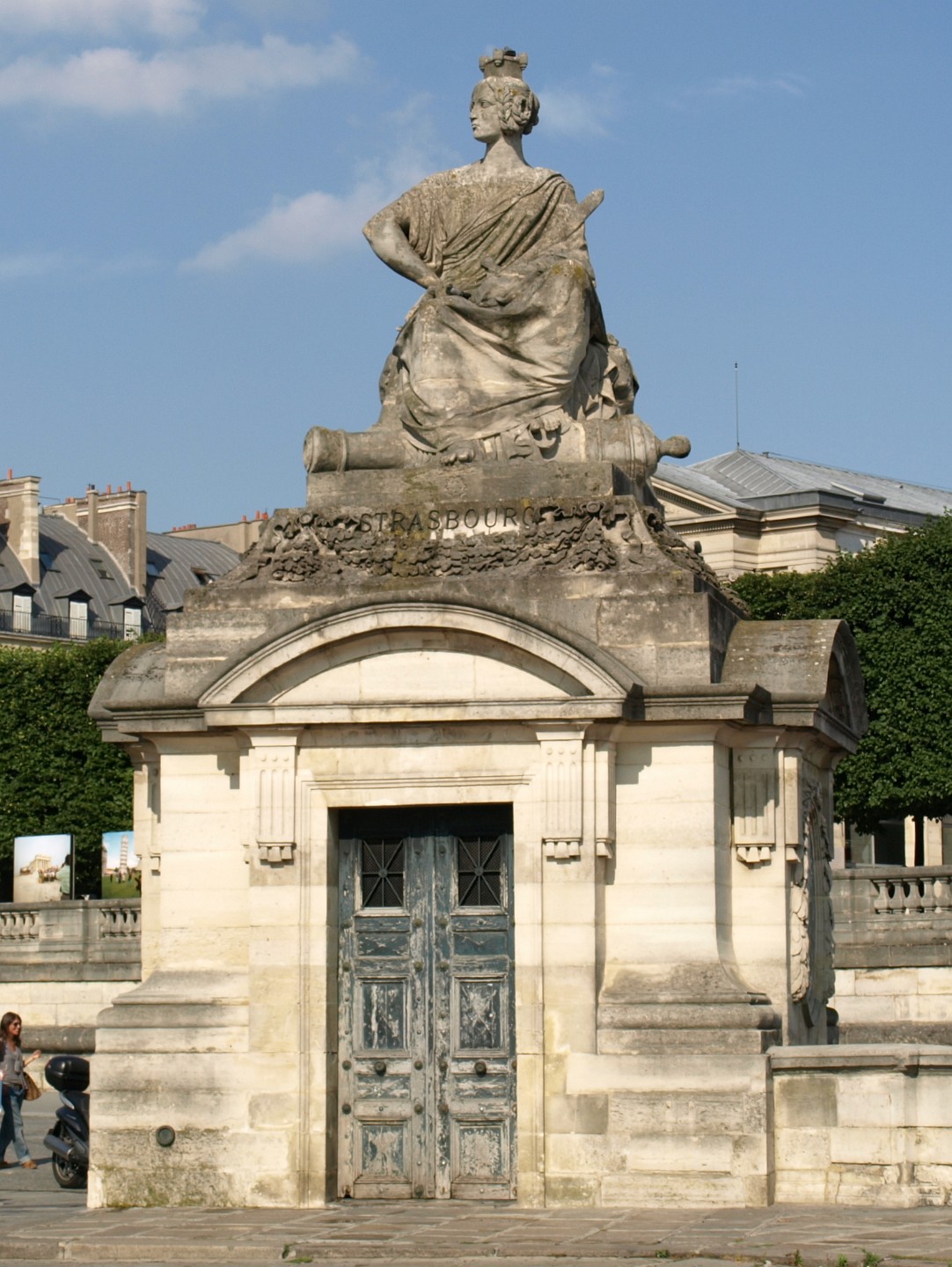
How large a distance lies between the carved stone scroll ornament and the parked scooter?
5.65 metres

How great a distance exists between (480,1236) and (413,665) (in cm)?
353

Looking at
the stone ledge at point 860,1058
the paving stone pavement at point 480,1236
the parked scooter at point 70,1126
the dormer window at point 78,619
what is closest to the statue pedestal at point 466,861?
the stone ledge at point 860,1058

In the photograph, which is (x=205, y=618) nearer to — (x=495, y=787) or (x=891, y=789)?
(x=495, y=787)

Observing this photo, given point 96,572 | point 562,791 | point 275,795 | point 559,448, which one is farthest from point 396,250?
point 96,572

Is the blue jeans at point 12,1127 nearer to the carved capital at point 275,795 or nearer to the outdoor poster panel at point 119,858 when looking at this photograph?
the carved capital at point 275,795

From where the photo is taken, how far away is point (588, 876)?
14.5 m

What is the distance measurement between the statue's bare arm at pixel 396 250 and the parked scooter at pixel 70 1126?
21.0 ft

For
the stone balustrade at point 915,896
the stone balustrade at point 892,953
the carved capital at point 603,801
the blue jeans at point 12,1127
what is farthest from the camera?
the stone balustrade at point 915,896

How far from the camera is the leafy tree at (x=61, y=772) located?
4816 cm

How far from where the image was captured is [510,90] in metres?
16.9

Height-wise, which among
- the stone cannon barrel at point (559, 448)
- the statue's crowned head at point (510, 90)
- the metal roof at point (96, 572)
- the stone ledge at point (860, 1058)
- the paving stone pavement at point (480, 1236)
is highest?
the metal roof at point (96, 572)

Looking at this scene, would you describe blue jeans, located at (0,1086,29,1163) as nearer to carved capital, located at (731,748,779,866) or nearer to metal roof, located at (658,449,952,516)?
Result: carved capital, located at (731,748,779,866)

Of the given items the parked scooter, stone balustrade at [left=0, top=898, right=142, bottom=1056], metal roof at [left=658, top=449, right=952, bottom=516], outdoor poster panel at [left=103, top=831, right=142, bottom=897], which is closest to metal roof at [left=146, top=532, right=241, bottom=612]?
metal roof at [left=658, top=449, right=952, bottom=516]

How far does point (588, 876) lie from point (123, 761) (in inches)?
1350
